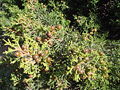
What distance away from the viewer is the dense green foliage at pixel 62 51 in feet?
7.98

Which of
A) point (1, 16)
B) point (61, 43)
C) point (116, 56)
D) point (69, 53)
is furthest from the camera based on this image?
point (1, 16)

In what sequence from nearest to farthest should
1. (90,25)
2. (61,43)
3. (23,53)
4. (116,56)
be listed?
(23,53) → (61,43) → (116,56) → (90,25)

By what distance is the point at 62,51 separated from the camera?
2686mm

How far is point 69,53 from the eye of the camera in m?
2.51

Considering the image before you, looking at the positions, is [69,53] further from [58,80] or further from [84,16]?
[84,16]

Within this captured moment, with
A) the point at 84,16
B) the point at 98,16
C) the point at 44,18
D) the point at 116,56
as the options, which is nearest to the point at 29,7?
the point at 44,18

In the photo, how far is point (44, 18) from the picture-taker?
10.8 ft

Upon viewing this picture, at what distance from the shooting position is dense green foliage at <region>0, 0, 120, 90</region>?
243 cm

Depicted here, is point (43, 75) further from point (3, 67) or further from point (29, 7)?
point (3, 67)

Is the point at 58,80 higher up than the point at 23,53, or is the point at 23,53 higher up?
the point at 23,53

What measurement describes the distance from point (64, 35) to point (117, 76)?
44.5 inches

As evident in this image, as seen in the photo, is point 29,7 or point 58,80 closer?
point 58,80

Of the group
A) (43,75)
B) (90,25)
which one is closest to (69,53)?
(43,75)

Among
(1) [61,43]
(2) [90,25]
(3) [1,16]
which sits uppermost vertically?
(3) [1,16]
